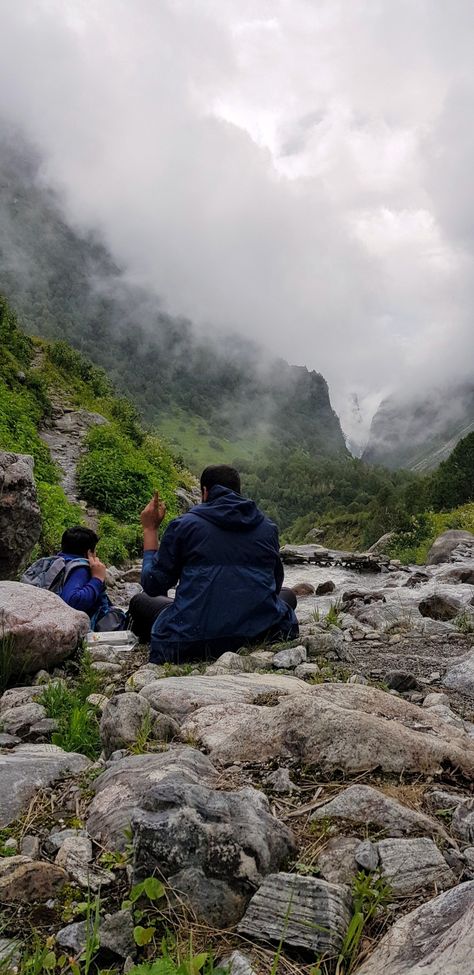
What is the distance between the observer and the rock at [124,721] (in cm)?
295

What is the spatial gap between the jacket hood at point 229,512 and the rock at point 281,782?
119 inches

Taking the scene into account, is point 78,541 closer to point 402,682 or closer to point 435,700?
point 402,682

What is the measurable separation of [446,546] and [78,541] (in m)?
17.1

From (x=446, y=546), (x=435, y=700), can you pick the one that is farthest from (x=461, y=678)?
(x=446, y=546)

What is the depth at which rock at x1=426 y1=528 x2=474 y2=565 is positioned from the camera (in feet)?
68.2

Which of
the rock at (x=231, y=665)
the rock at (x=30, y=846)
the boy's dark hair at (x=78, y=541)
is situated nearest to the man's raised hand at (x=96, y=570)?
the boy's dark hair at (x=78, y=541)

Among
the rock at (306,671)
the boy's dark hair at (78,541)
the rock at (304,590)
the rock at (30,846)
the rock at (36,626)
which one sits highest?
the boy's dark hair at (78,541)

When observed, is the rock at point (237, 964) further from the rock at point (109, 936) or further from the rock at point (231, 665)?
the rock at point (231, 665)

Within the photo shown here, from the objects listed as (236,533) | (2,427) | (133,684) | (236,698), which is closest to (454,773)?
(236,698)

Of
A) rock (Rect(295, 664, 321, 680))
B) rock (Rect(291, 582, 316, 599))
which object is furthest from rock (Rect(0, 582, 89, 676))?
rock (Rect(291, 582, 316, 599))

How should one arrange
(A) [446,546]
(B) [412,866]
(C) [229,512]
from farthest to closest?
(A) [446,546] → (C) [229,512] → (B) [412,866]

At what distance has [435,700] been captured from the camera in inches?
163

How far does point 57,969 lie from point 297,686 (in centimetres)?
271

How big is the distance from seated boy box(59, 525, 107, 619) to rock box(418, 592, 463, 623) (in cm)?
463
